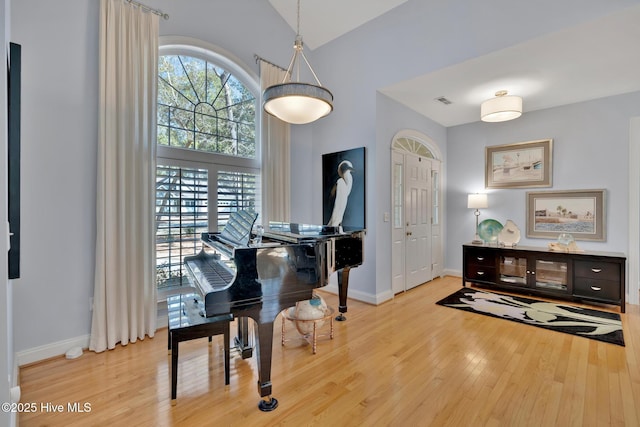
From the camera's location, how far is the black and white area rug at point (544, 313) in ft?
10.2

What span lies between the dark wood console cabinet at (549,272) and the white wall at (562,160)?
65 cm

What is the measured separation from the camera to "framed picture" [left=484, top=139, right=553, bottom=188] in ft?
15.4

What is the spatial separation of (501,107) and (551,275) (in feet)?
8.31

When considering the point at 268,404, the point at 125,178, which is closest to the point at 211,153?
A: the point at 125,178

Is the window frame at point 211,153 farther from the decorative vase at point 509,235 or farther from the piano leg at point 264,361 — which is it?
the decorative vase at point 509,235

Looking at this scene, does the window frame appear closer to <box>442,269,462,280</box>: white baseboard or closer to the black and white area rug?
Answer: the black and white area rug

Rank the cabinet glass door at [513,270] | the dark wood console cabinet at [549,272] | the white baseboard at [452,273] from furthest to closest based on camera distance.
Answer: the white baseboard at [452,273] < the cabinet glass door at [513,270] < the dark wood console cabinet at [549,272]

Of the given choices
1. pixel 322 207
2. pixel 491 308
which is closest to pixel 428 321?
pixel 491 308

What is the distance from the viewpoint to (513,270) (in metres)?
4.52

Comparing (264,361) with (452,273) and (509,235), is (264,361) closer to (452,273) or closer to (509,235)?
(509,235)

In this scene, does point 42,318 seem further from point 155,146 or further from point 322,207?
point 322,207

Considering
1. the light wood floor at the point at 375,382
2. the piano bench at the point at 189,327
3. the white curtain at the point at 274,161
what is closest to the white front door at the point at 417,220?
the light wood floor at the point at 375,382

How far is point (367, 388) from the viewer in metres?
2.15

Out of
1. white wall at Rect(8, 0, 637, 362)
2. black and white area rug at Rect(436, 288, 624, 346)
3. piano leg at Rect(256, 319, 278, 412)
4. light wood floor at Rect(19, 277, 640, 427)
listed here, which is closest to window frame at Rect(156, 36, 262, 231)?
white wall at Rect(8, 0, 637, 362)
